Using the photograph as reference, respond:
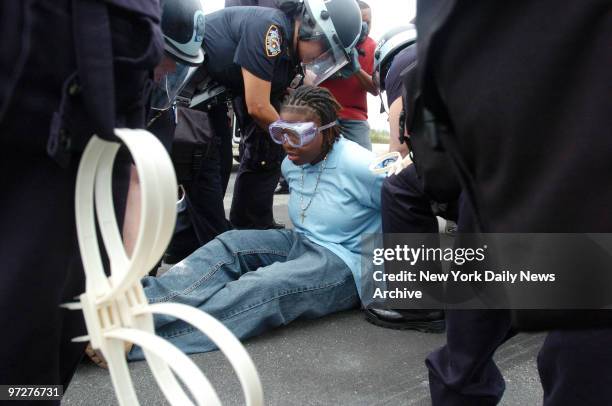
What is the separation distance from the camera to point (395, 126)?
240 centimetres

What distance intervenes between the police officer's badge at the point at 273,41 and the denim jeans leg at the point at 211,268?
0.85 metres

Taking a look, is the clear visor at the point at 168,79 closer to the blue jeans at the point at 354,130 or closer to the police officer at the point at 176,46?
the police officer at the point at 176,46

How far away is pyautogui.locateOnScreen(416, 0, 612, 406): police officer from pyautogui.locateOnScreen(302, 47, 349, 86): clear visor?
217 cm

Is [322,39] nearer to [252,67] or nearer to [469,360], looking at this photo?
[252,67]

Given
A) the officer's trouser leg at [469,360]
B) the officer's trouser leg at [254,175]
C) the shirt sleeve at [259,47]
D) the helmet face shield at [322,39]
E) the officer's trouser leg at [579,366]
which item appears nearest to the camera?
the officer's trouser leg at [579,366]

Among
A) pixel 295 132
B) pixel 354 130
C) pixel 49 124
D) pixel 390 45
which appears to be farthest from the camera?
pixel 354 130

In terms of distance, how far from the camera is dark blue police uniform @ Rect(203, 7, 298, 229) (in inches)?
102

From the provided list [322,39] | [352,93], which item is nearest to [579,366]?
[322,39]

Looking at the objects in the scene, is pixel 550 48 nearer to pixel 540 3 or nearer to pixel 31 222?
pixel 540 3

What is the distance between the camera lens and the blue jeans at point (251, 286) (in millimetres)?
2008

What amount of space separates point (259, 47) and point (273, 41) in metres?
0.09

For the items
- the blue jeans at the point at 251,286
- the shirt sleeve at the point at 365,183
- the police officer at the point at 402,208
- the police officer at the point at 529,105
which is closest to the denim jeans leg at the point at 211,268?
the blue jeans at the point at 251,286

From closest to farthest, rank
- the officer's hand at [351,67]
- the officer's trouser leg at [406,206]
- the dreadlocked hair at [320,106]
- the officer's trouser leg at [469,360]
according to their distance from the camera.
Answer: the officer's trouser leg at [469,360] < the officer's trouser leg at [406,206] < the dreadlocked hair at [320,106] < the officer's hand at [351,67]

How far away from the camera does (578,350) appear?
3.22 feet
